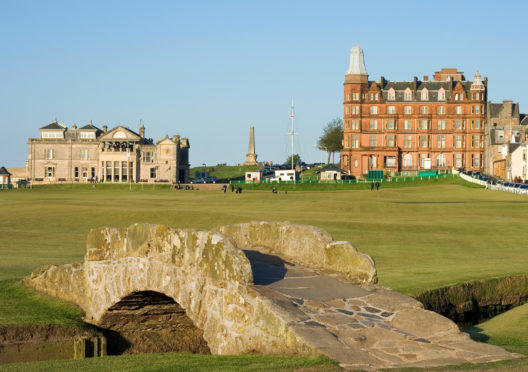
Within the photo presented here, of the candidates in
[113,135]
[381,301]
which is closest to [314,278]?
[381,301]

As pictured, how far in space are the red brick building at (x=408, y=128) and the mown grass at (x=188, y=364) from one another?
13194cm

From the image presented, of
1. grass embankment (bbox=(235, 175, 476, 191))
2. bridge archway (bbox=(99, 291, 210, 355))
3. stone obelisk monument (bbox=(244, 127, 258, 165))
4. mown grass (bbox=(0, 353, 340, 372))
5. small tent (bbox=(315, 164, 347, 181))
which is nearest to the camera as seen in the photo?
mown grass (bbox=(0, 353, 340, 372))

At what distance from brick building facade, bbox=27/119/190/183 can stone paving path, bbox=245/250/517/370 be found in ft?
444

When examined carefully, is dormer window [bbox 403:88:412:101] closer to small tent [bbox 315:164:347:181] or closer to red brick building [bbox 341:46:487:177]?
red brick building [bbox 341:46:487:177]

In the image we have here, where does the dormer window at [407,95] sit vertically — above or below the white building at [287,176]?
above

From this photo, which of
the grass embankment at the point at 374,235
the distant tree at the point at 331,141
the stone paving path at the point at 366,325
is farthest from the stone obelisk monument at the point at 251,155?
the stone paving path at the point at 366,325

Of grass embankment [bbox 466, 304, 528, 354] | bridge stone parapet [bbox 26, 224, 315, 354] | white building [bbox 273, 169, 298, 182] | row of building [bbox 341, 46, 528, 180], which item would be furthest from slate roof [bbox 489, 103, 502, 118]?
bridge stone parapet [bbox 26, 224, 315, 354]

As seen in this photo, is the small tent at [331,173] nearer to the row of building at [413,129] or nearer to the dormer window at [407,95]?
the row of building at [413,129]

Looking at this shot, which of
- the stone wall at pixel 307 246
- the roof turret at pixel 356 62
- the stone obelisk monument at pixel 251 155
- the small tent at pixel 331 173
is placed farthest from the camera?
the stone obelisk monument at pixel 251 155

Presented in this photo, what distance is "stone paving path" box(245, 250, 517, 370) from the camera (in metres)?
11.6

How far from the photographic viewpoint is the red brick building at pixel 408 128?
14425cm

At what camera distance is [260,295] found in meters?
12.7

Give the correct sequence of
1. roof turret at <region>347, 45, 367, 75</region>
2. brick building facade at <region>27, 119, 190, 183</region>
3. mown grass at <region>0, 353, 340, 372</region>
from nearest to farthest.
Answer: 1. mown grass at <region>0, 353, 340, 372</region>
2. roof turret at <region>347, 45, 367, 75</region>
3. brick building facade at <region>27, 119, 190, 183</region>

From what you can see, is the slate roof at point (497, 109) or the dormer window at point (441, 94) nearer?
the dormer window at point (441, 94)
